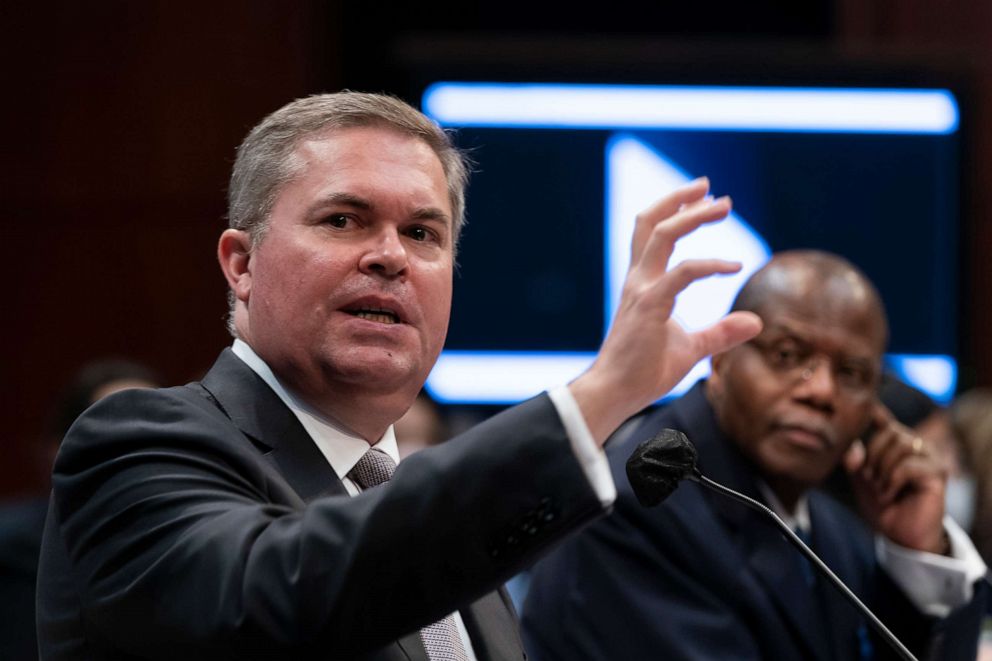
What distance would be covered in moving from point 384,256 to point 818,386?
4.86ft

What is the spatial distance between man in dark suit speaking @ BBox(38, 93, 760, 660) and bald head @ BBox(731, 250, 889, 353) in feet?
3.81

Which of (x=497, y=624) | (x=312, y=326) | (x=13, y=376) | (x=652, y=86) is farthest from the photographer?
(x=13, y=376)

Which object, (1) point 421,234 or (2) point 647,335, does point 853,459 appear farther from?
(2) point 647,335

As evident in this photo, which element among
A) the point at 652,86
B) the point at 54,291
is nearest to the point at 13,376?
the point at 54,291

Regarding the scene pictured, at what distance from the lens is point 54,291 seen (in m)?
5.34

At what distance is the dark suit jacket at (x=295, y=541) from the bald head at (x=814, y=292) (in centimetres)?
175

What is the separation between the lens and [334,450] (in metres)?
1.78

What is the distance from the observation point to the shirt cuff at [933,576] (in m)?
2.91

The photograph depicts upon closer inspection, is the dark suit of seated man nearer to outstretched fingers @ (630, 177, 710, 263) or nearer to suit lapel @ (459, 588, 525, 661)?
suit lapel @ (459, 588, 525, 661)

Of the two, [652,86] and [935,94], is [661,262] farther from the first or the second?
[935,94]

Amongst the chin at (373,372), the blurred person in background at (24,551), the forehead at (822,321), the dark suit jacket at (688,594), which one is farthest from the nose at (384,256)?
the blurred person in background at (24,551)

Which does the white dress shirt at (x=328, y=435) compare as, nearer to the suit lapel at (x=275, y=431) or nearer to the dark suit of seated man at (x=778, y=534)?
the suit lapel at (x=275, y=431)

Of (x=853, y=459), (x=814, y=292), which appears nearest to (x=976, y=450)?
(x=853, y=459)

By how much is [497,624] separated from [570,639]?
0.85m
